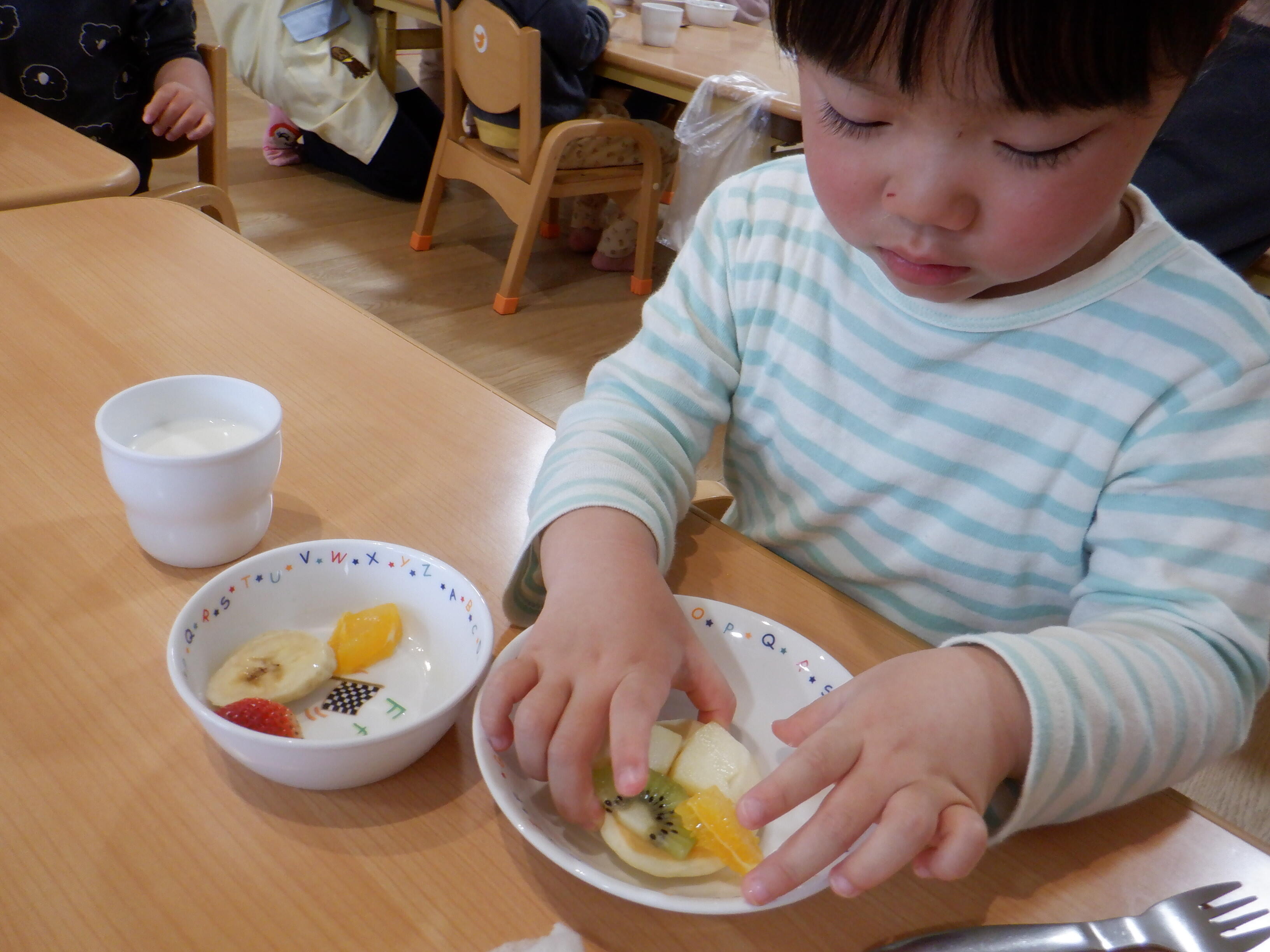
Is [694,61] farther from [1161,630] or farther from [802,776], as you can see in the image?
[802,776]

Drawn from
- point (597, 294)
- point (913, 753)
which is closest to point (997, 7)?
point (913, 753)

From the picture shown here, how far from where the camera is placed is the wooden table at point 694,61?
2.39m

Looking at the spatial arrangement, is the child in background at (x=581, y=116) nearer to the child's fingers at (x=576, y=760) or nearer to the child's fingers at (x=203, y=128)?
the child's fingers at (x=203, y=128)

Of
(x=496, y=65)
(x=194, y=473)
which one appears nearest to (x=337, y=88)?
(x=496, y=65)

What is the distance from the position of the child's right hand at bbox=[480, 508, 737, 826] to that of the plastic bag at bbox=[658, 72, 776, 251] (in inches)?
69.6

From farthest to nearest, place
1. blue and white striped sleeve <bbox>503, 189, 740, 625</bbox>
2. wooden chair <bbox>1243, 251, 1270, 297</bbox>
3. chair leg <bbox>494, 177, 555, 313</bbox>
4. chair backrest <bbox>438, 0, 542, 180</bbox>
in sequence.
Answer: chair leg <bbox>494, 177, 555, 313</bbox> < chair backrest <bbox>438, 0, 542, 180</bbox> < wooden chair <bbox>1243, 251, 1270, 297</bbox> < blue and white striped sleeve <bbox>503, 189, 740, 625</bbox>

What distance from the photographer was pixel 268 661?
516mm

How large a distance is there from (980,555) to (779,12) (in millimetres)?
434

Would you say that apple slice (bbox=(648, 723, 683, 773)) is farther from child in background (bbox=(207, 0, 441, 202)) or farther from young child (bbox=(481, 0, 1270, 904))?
child in background (bbox=(207, 0, 441, 202))

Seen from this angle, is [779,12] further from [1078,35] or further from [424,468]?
[424,468]

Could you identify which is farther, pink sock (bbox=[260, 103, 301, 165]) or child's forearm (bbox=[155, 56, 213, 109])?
pink sock (bbox=[260, 103, 301, 165])

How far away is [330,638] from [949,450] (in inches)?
18.9

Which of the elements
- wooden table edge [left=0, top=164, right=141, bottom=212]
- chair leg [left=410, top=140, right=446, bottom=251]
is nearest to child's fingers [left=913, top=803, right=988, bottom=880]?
wooden table edge [left=0, top=164, right=141, bottom=212]

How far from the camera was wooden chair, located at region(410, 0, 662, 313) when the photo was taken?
254 cm
